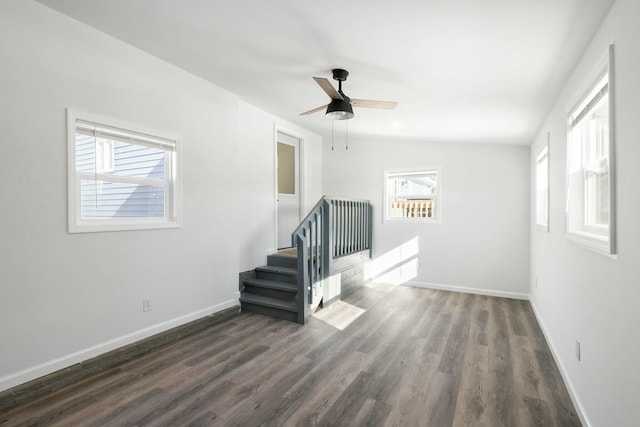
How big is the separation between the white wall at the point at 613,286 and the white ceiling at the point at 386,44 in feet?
0.91

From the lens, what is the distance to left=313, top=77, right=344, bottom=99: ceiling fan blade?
8.91 ft

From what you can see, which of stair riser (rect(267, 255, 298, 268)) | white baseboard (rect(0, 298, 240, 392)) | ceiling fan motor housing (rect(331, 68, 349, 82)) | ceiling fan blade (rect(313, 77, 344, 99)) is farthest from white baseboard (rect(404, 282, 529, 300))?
ceiling fan motor housing (rect(331, 68, 349, 82))

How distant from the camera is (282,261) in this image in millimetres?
4672

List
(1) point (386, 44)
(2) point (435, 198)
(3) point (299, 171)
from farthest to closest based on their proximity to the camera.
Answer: (3) point (299, 171), (2) point (435, 198), (1) point (386, 44)

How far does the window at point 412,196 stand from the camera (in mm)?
5568

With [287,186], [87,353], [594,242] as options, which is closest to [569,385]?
[594,242]

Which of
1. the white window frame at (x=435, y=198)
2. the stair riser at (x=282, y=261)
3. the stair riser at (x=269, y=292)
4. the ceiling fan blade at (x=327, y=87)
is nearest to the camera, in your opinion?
the ceiling fan blade at (x=327, y=87)

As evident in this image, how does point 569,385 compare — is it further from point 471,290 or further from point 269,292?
point 269,292

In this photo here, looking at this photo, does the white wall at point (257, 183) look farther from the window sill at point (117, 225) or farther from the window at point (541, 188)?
the window at point (541, 188)

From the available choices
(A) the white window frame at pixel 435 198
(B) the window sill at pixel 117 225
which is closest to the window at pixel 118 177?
(B) the window sill at pixel 117 225

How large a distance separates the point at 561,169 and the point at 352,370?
2431mm

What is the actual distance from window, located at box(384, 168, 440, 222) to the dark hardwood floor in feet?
7.19

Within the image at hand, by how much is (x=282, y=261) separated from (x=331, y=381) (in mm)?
2321

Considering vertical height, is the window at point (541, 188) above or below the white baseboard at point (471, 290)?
above
